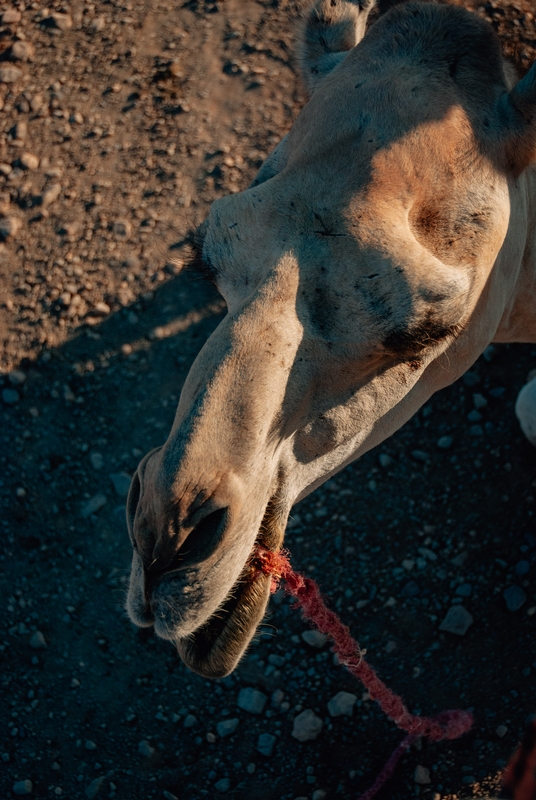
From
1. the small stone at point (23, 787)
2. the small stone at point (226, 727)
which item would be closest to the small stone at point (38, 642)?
the small stone at point (23, 787)

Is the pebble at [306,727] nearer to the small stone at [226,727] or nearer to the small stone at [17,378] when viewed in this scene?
the small stone at [226,727]

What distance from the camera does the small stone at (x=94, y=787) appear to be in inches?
174

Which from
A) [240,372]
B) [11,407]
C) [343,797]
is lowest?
[343,797]

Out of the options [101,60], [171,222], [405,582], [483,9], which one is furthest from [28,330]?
[483,9]

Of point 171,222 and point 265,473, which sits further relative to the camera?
point 171,222

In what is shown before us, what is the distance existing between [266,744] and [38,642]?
1667 millimetres

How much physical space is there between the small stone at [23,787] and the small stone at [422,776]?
2.43m

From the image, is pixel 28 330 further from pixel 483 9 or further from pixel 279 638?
pixel 483 9

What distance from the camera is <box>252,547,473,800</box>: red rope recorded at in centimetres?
302

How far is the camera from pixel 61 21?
6578mm

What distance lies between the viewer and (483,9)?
5.95m

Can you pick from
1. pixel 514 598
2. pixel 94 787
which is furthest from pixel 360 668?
pixel 94 787

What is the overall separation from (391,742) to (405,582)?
98cm

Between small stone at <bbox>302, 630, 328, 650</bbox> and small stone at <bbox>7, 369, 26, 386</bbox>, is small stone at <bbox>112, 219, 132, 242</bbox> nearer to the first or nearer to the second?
small stone at <bbox>7, 369, 26, 386</bbox>
